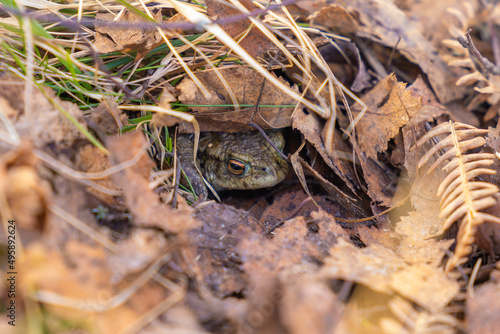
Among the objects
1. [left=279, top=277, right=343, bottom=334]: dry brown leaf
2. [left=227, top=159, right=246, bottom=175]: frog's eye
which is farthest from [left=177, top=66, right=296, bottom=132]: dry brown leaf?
[left=279, top=277, right=343, bottom=334]: dry brown leaf

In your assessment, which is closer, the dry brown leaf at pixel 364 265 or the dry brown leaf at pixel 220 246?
the dry brown leaf at pixel 364 265

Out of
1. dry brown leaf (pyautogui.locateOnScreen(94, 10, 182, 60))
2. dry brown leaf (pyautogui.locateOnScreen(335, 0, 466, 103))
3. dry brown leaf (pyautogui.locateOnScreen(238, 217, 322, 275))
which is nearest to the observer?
dry brown leaf (pyautogui.locateOnScreen(238, 217, 322, 275))

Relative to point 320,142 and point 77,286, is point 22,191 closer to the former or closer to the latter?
point 77,286

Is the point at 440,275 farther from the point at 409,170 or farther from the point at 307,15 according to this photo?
the point at 307,15

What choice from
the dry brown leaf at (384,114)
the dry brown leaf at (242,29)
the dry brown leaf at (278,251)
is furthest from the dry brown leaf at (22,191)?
the dry brown leaf at (384,114)

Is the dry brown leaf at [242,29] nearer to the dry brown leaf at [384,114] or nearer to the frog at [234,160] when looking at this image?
the frog at [234,160]

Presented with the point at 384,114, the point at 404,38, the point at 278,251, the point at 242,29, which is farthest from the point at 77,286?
the point at 404,38

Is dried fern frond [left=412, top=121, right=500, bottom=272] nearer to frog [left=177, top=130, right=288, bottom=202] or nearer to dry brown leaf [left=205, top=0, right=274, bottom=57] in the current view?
frog [left=177, top=130, right=288, bottom=202]

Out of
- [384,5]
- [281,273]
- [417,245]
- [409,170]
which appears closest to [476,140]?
[409,170]
